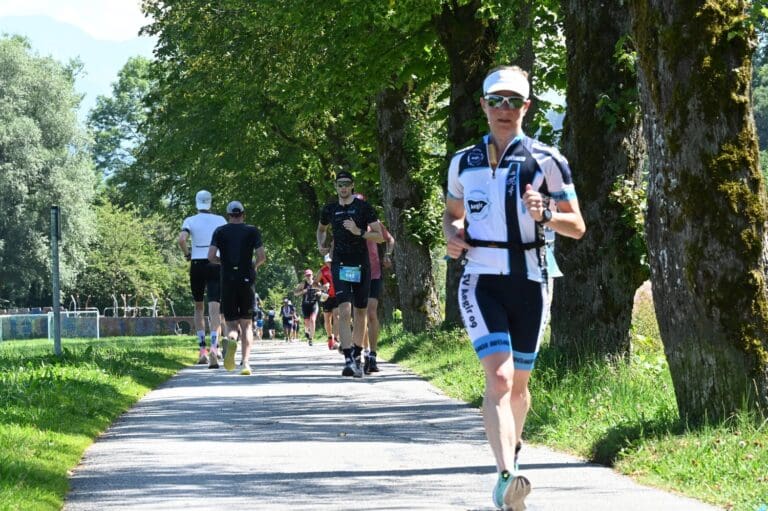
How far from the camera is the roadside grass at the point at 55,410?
7.89m

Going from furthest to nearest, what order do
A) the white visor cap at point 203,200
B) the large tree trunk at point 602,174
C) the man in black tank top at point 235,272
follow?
the white visor cap at point 203,200 → the man in black tank top at point 235,272 → the large tree trunk at point 602,174

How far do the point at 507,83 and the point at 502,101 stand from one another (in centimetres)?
9

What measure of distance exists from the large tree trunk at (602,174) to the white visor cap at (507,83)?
6.14 meters

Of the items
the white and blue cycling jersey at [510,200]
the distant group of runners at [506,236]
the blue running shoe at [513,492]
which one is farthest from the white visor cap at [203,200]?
the blue running shoe at [513,492]

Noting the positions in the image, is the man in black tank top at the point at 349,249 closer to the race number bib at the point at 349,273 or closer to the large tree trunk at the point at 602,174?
the race number bib at the point at 349,273

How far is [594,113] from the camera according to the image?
13.4 metres

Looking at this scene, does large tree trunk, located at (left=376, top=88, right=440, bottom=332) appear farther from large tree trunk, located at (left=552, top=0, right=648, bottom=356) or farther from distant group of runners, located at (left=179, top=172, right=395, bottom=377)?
large tree trunk, located at (left=552, top=0, right=648, bottom=356)

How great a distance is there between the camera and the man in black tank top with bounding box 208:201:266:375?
687 inches

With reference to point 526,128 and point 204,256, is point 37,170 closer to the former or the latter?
point 204,256

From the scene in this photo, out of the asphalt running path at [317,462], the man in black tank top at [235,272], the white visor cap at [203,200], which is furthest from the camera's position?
the white visor cap at [203,200]

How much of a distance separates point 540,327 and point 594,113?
20.9 ft

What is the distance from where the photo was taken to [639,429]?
9.33 m

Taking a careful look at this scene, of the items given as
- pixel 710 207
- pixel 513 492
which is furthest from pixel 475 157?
pixel 710 207

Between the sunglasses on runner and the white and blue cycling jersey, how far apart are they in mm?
175
